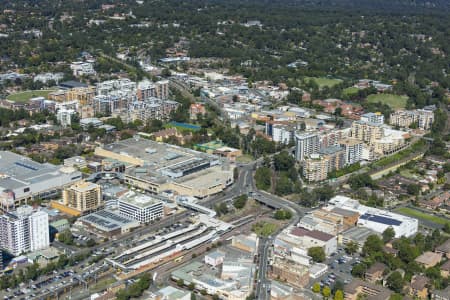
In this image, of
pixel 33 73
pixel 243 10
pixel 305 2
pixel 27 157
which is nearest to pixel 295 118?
pixel 27 157

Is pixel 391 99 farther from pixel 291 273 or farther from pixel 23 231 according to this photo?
pixel 23 231

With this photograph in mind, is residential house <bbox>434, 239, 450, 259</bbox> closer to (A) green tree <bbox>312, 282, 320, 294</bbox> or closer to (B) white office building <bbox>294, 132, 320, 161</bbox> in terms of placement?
(A) green tree <bbox>312, 282, 320, 294</bbox>

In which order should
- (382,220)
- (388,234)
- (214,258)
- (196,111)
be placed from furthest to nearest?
(196,111) → (382,220) → (388,234) → (214,258)

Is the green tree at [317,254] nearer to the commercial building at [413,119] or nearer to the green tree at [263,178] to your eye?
the green tree at [263,178]

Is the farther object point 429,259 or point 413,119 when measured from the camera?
point 413,119

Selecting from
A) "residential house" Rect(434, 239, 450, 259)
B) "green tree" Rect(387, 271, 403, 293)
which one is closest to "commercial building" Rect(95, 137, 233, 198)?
"residential house" Rect(434, 239, 450, 259)

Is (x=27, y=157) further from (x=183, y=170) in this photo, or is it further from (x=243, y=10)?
(x=243, y=10)

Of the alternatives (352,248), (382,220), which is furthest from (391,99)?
(352,248)
